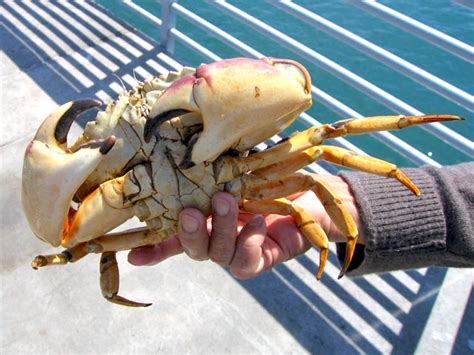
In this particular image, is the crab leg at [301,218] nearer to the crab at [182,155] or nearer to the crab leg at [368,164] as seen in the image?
the crab at [182,155]

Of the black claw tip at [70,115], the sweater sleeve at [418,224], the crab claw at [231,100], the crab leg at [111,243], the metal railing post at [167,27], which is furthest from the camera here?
the metal railing post at [167,27]

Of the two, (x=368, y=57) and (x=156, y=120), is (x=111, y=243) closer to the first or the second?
(x=156, y=120)

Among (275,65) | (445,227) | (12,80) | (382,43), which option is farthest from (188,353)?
(382,43)

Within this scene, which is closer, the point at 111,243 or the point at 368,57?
the point at 111,243

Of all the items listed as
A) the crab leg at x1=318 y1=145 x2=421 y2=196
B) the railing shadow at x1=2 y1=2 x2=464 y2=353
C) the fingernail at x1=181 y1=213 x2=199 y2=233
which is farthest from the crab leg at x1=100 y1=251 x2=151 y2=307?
the railing shadow at x1=2 y1=2 x2=464 y2=353

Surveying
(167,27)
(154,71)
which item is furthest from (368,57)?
(154,71)

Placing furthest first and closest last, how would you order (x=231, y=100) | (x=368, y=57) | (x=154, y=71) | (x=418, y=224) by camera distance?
1. (x=368, y=57)
2. (x=154, y=71)
3. (x=418, y=224)
4. (x=231, y=100)

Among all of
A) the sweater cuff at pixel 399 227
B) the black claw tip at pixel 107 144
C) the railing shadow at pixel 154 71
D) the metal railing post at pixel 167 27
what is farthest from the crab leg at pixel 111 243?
the metal railing post at pixel 167 27

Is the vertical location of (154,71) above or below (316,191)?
below
